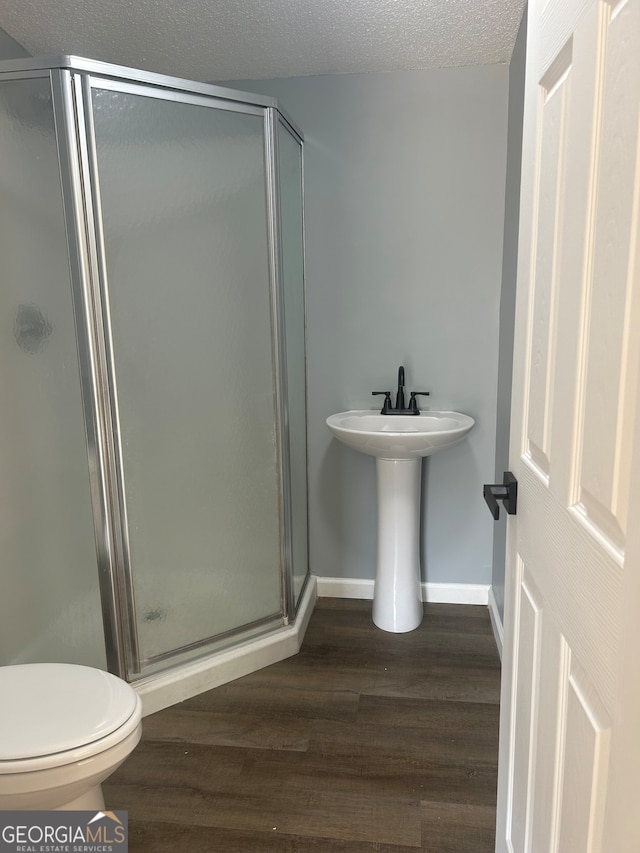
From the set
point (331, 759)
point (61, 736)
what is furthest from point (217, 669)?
point (61, 736)

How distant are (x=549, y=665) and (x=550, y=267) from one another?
0.63m

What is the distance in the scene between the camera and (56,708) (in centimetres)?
133

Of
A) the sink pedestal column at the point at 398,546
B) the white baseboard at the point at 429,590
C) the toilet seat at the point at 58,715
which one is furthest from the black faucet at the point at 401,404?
the toilet seat at the point at 58,715

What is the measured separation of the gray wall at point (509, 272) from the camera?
2160 mm

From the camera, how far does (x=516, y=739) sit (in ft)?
3.86

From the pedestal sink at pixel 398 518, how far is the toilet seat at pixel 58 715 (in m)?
1.28

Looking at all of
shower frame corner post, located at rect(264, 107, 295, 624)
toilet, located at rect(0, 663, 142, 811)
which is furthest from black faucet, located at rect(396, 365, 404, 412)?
toilet, located at rect(0, 663, 142, 811)

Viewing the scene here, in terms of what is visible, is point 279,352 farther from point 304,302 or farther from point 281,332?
point 304,302

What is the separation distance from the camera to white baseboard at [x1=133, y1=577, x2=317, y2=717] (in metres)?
2.05

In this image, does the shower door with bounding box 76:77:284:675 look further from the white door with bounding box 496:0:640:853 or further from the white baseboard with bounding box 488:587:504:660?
the white door with bounding box 496:0:640:853

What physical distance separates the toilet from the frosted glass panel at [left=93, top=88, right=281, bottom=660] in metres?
0.63

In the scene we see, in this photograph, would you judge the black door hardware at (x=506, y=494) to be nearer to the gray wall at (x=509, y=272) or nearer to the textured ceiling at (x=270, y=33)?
the gray wall at (x=509, y=272)

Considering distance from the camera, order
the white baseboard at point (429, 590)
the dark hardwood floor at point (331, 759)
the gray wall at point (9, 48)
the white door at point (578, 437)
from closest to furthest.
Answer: the white door at point (578, 437) → the dark hardwood floor at point (331, 759) → the gray wall at point (9, 48) → the white baseboard at point (429, 590)

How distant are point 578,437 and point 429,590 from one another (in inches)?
84.5
